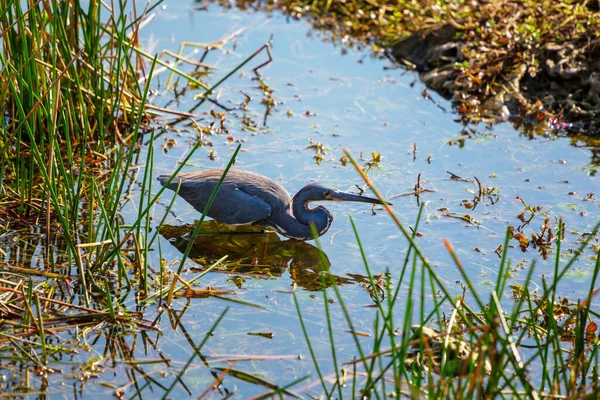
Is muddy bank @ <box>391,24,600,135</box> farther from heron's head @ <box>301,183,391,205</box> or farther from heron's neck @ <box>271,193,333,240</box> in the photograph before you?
heron's neck @ <box>271,193,333,240</box>

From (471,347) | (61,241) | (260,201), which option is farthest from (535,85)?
(471,347)

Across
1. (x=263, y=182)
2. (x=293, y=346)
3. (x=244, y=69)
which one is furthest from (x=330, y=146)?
(x=293, y=346)

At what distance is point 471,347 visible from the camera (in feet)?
9.16

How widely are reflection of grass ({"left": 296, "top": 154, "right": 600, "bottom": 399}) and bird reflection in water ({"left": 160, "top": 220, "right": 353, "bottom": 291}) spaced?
40 cm

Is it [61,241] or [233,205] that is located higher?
[233,205]

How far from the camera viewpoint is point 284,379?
3.65 metres

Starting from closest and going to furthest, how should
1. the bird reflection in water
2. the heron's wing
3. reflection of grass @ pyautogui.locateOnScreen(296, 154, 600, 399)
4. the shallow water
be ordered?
reflection of grass @ pyautogui.locateOnScreen(296, 154, 600, 399), the shallow water, the bird reflection in water, the heron's wing

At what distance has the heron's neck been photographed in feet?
17.0

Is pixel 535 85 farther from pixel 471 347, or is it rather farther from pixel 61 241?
pixel 471 347

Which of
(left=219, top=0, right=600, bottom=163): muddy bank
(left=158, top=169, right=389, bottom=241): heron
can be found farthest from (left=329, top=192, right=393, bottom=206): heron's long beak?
(left=219, top=0, right=600, bottom=163): muddy bank

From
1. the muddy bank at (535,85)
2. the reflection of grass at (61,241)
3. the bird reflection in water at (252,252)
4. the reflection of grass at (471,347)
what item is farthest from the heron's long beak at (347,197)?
the muddy bank at (535,85)

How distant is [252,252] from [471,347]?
2427 mm

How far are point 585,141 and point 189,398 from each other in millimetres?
4539

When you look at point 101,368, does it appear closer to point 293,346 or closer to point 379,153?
point 293,346
